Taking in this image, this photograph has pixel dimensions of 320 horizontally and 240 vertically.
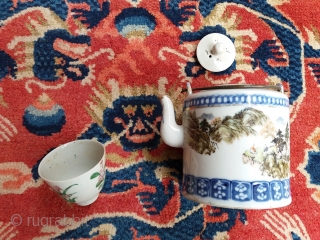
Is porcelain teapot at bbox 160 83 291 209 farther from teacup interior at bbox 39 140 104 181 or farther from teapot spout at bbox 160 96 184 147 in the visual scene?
teacup interior at bbox 39 140 104 181

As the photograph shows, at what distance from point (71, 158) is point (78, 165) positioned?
0.7 inches

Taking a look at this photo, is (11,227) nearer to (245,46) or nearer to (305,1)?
(245,46)

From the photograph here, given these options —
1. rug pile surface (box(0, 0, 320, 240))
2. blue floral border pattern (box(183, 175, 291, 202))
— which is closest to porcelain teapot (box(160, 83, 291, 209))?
blue floral border pattern (box(183, 175, 291, 202))

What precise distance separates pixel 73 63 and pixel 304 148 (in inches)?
17.8

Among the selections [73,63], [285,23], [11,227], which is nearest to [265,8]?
[285,23]

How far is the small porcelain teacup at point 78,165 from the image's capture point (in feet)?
1.67

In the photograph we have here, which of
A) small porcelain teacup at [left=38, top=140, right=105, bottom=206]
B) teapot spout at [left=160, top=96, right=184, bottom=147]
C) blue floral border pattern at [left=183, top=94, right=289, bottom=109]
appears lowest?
small porcelain teacup at [left=38, top=140, right=105, bottom=206]

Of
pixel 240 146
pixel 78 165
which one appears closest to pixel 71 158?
pixel 78 165

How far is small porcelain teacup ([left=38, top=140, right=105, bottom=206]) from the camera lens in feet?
1.67

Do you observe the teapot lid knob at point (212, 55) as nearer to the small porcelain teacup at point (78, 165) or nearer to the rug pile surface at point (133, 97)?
the rug pile surface at point (133, 97)

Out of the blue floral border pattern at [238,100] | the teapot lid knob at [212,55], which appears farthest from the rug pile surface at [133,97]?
the blue floral border pattern at [238,100]

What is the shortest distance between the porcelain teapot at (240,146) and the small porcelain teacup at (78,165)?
0.16m

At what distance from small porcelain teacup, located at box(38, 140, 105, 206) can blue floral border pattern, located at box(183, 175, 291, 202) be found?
16 centimetres

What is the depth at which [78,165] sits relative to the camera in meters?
0.57
